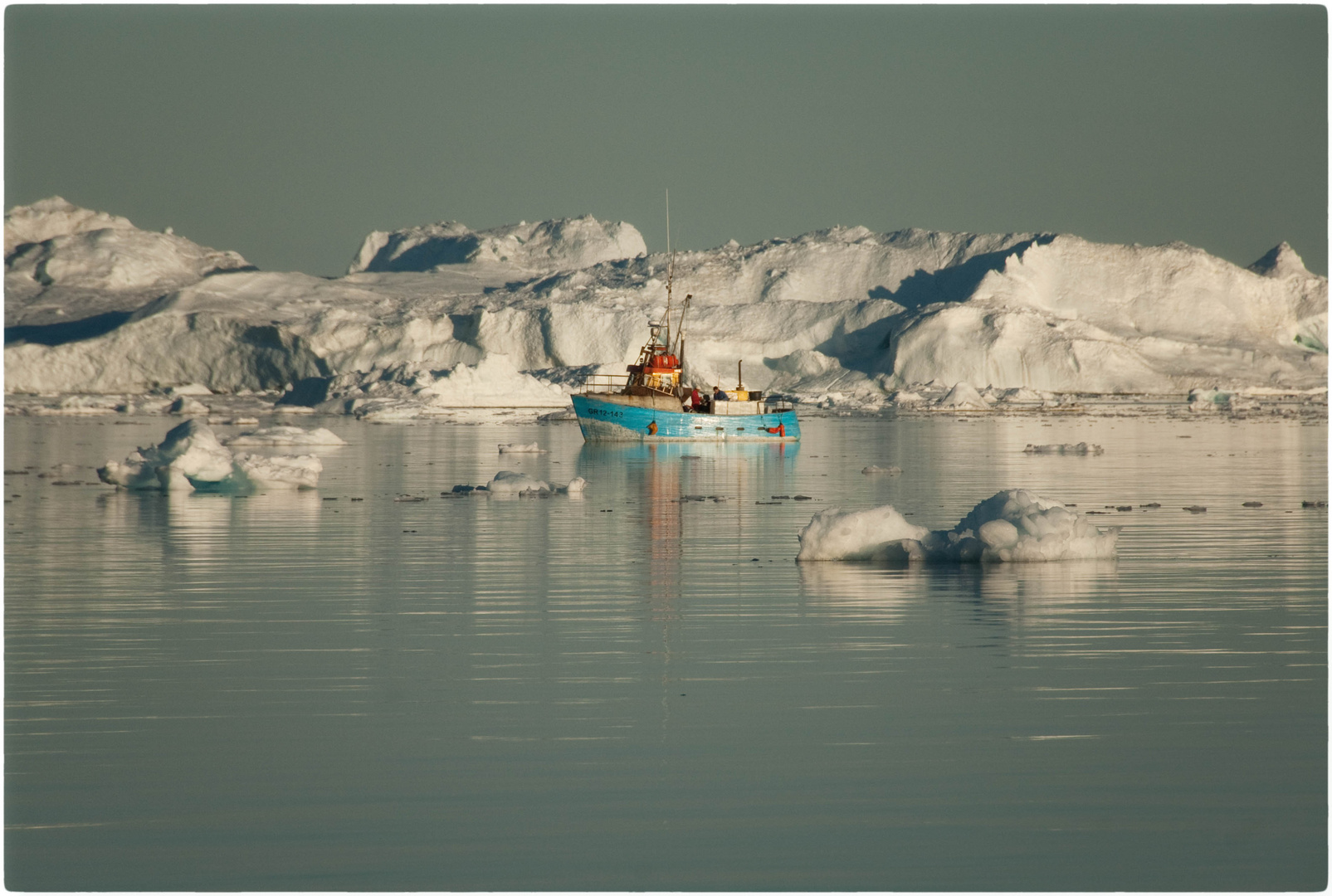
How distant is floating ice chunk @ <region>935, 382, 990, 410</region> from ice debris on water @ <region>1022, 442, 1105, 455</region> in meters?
28.6

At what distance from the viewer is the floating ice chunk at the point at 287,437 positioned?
79.9ft

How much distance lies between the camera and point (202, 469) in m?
17.7

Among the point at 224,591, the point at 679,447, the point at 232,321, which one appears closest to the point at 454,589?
the point at 224,591

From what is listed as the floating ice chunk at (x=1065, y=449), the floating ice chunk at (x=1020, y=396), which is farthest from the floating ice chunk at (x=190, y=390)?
the floating ice chunk at (x=1065, y=449)

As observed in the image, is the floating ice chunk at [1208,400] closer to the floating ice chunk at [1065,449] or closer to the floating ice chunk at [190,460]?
the floating ice chunk at [1065,449]

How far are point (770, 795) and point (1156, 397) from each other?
2605 inches

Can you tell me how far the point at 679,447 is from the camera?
34344 millimetres

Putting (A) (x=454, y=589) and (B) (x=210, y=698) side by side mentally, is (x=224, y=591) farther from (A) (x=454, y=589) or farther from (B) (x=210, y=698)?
(B) (x=210, y=698)

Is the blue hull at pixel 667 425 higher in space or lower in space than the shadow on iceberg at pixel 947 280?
lower

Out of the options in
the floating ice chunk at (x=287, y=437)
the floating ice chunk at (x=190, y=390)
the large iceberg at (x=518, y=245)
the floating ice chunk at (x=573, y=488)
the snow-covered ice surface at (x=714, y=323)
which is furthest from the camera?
the large iceberg at (x=518, y=245)

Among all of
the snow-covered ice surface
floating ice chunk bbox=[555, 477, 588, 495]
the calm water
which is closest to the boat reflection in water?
the calm water

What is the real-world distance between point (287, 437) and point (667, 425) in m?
12.8

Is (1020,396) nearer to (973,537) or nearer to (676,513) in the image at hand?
(676,513)

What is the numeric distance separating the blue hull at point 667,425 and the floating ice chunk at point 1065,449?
808cm
